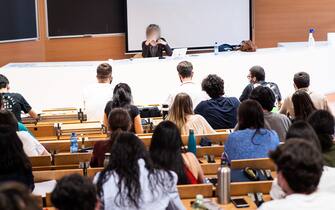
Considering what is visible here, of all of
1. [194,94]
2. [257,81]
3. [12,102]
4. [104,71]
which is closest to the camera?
[12,102]

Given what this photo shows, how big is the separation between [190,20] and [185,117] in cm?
616

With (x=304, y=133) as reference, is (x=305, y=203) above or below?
below

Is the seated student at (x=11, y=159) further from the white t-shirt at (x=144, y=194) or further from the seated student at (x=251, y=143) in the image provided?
the seated student at (x=251, y=143)

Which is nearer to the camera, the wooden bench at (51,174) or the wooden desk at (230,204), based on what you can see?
the wooden desk at (230,204)

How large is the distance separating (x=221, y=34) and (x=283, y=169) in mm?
9186

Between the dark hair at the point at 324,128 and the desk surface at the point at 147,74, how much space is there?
203 inches

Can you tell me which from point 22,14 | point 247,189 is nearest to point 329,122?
point 247,189

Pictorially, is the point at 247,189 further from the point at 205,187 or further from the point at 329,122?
the point at 329,122

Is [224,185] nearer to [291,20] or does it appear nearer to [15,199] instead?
[15,199]

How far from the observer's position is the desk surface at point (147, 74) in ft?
29.7

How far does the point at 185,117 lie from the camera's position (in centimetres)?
598

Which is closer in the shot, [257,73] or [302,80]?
[302,80]

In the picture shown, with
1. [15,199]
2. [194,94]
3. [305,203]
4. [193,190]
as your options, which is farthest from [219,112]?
[15,199]

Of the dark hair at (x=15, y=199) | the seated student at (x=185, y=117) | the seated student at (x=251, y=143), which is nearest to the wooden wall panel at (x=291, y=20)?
the seated student at (x=185, y=117)
